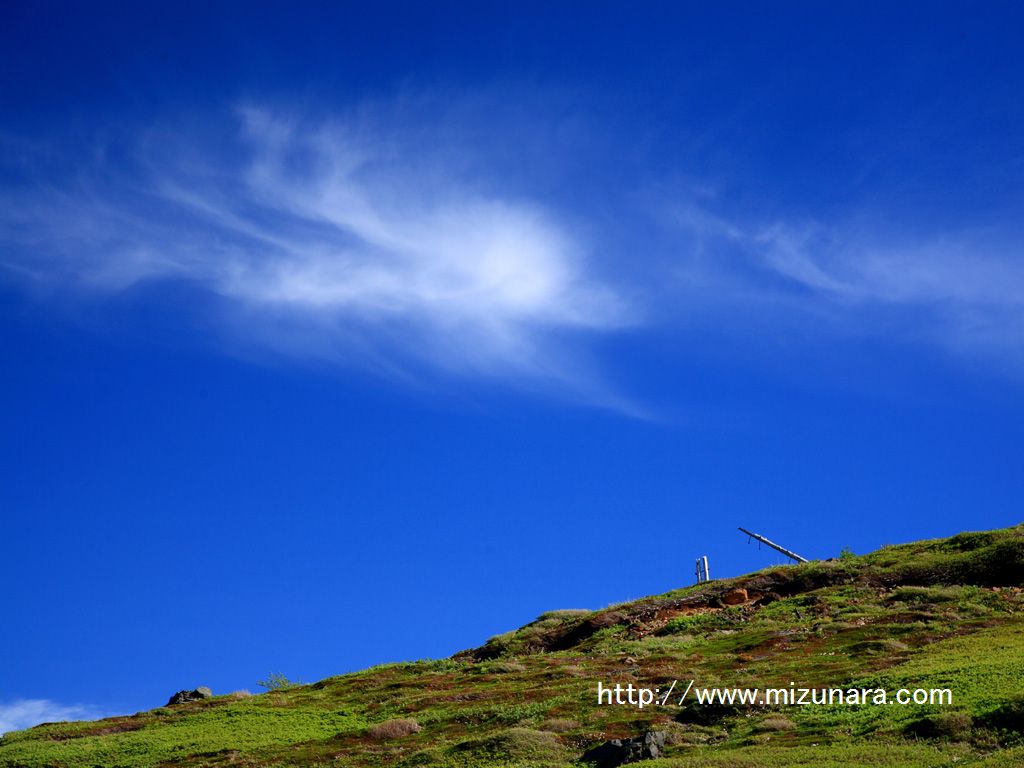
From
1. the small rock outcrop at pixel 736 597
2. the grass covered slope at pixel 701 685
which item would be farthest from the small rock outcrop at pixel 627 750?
the small rock outcrop at pixel 736 597

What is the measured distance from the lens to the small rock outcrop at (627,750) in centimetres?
3372

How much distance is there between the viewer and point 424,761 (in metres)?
38.7

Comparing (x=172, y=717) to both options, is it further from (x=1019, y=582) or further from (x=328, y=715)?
(x=1019, y=582)

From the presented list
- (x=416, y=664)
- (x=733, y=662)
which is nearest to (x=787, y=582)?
(x=733, y=662)

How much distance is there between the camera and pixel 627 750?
112ft

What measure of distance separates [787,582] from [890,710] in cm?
3589

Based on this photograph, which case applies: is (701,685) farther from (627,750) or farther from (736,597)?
(736,597)

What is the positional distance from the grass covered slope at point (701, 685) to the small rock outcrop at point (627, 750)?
29.1 inches

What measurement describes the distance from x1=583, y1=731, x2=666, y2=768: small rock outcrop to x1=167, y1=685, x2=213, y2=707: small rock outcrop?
42932 mm

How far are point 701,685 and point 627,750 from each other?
10967 millimetres

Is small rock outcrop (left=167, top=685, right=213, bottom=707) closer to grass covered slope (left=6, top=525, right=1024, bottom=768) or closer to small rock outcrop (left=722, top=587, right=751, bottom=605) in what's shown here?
grass covered slope (left=6, top=525, right=1024, bottom=768)

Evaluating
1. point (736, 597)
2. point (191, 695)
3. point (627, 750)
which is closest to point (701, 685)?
point (627, 750)

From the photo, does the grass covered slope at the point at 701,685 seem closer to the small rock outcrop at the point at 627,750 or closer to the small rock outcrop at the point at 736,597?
the small rock outcrop at the point at 736,597

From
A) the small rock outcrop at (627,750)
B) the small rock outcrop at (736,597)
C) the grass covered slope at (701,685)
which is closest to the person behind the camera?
the grass covered slope at (701,685)
